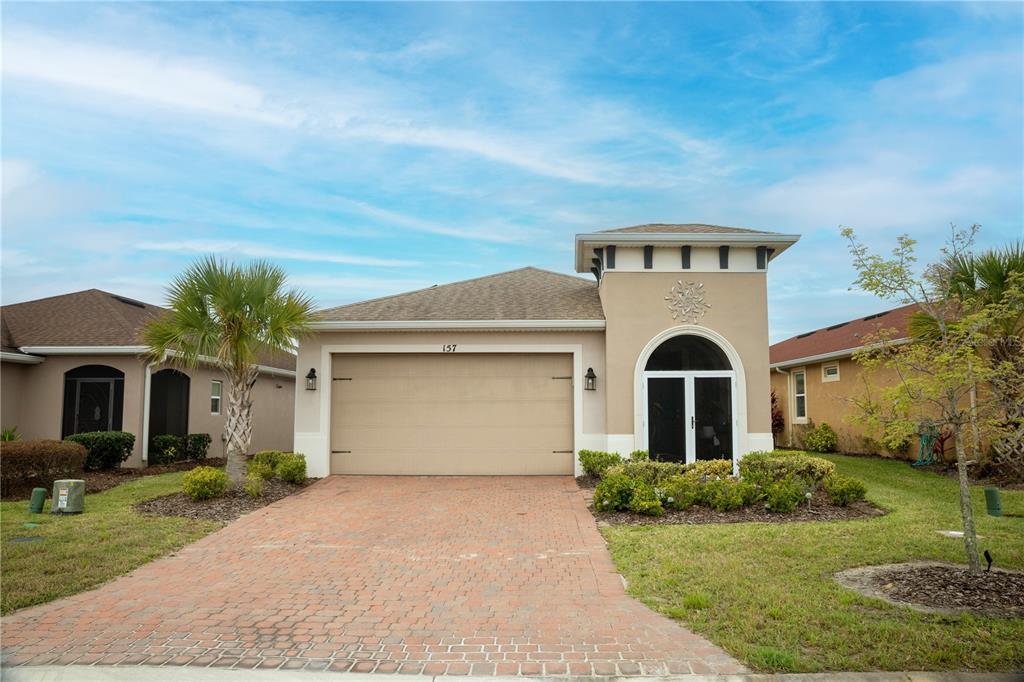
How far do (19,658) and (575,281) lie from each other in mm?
14442

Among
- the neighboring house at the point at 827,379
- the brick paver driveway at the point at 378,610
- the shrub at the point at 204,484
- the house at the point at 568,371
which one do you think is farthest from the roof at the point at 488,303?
the neighboring house at the point at 827,379

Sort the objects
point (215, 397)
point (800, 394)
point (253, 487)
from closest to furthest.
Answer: point (253, 487) → point (215, 397) → point (800, 394)

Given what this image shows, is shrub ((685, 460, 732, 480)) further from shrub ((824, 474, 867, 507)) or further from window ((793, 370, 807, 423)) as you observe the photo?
window ((793, 370, 807, 423))

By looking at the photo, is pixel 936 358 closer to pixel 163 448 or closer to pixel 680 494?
pixel 680 494

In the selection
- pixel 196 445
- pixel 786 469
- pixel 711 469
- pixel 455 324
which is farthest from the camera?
pixel 196 445

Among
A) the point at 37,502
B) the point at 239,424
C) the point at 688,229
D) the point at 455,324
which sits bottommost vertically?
the point at 37,502

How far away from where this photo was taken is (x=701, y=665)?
180 inches

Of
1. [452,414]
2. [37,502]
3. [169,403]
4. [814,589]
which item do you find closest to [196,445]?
[169,403]

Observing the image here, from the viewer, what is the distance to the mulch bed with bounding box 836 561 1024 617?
18.4 ft

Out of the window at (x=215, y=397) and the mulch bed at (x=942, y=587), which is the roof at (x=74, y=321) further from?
the mulch bed at (x=942, y=587)

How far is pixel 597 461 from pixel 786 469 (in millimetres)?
3669

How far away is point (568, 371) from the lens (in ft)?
46.8

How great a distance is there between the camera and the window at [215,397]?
19094 millimetres

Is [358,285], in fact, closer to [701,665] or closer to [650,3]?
[650,3]
